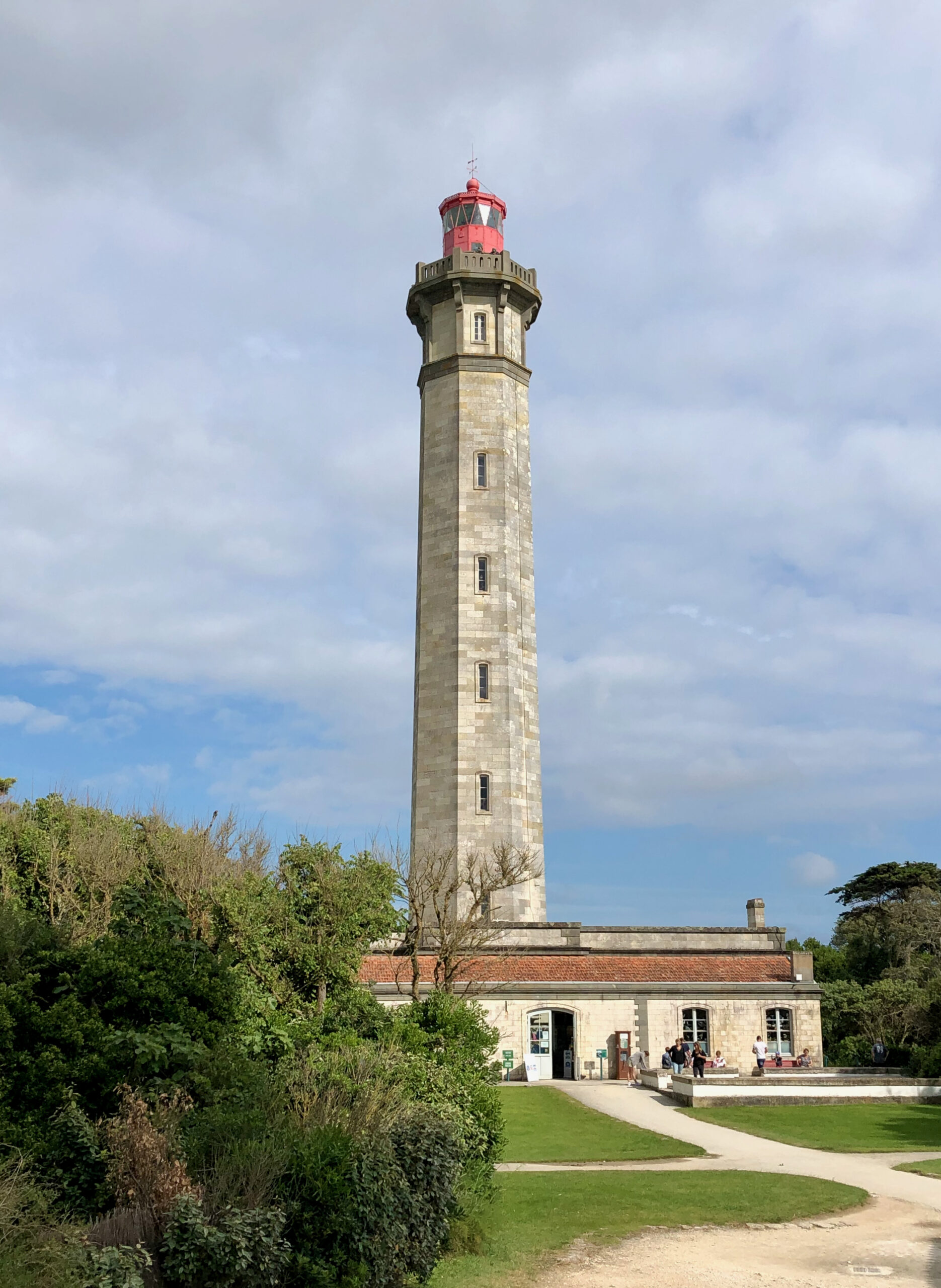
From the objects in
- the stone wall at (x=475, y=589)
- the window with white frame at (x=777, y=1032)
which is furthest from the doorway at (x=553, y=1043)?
the window with white frame at (x=777, y=1032)

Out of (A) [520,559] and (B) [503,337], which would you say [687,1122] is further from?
(B) [503,337]

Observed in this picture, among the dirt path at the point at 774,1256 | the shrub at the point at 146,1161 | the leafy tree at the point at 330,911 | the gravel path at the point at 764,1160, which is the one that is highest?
the leafy tree at the point at 330,911

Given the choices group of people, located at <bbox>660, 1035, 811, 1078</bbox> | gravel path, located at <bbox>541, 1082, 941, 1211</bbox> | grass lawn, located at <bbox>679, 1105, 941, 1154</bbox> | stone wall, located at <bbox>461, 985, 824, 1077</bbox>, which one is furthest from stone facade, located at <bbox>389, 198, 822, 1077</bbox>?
grass lawn, located at <bbox>679, 1105, 941, 1154</bbox>

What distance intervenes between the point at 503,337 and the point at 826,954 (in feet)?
128

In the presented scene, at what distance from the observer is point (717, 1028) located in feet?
107

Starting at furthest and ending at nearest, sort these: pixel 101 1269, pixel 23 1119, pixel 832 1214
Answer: pixel 832 1214 → pixel 23 1119 → pixel 101 1269

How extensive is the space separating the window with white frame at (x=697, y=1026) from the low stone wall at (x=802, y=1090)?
3688 mm

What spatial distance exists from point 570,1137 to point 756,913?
18113 millimetres

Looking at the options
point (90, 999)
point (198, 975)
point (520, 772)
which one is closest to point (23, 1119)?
point (90, 999)

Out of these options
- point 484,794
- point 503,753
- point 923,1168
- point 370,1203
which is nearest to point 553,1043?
point 484,794

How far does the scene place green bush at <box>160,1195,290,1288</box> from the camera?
9898 mm

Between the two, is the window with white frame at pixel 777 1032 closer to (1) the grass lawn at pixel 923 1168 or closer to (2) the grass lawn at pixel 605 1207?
(1) the grass lawn at pixel 923 1168

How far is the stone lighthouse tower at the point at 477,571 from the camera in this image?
110 ft

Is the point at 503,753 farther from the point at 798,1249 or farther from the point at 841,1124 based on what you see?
the point at 798,1249
